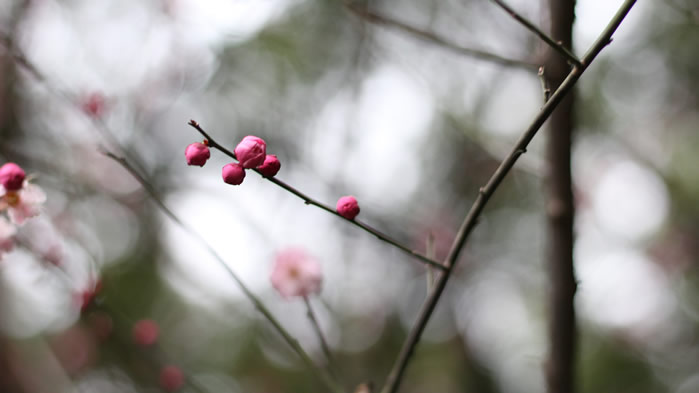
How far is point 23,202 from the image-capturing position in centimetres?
98

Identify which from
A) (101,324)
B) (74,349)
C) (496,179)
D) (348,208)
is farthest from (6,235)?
(74,349)

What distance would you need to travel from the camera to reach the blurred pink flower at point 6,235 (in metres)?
1.01

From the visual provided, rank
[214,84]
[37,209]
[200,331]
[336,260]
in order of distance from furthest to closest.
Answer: [200,331] → [214,84] → [336,260] → [37,209]

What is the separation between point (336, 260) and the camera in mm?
2369

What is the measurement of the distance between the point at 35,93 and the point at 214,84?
1093 millimetres

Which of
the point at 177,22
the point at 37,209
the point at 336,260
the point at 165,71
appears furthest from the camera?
the point at 165,71

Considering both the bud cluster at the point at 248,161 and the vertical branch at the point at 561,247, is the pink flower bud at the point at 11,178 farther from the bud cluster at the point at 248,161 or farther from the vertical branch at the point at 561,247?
the vertical branch at the point at 561,247

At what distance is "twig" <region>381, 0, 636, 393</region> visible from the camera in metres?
0.56

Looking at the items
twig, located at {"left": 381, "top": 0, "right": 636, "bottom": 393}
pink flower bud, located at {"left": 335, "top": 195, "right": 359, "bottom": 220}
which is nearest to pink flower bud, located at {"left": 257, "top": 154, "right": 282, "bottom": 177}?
pink flower bud, located at {"left": 335, "top": 195, "right": 359, "bottom": 220}

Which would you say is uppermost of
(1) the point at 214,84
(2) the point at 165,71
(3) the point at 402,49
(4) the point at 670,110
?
(4) the point at 670,110

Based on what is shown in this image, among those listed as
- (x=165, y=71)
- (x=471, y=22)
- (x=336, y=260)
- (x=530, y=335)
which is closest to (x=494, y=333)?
(x=530, y=335)

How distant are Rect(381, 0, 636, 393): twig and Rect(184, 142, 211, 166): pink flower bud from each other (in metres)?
0.38

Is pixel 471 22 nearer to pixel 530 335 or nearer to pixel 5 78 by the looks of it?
pixel 5 78

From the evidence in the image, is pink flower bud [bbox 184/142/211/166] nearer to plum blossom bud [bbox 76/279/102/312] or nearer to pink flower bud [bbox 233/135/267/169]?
pink flower bud [bbox 233/135/267/169]
